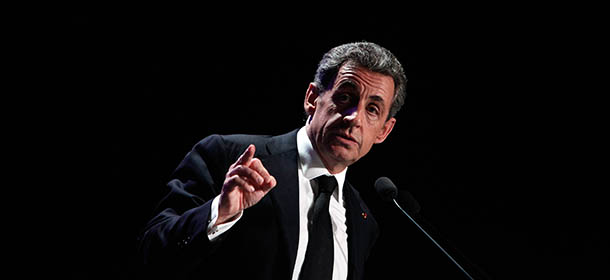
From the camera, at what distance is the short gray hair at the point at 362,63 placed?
1.84 m

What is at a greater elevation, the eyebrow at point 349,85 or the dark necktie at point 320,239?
the eyebrow at point 349,85

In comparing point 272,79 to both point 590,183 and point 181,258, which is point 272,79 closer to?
point 181,258

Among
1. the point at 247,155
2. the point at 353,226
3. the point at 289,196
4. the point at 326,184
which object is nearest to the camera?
the point at 247,155

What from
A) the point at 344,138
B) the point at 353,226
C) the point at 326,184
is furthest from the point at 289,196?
the point at 353,226

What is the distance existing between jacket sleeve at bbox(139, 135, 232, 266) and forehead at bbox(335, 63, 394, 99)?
55 cm

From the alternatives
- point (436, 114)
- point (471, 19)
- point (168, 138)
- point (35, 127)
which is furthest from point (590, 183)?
point (35, 127)

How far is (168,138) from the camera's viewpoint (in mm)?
2369

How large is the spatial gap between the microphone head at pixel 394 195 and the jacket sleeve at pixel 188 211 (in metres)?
0.61

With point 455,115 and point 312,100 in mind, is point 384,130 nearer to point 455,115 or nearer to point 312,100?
point 312,100

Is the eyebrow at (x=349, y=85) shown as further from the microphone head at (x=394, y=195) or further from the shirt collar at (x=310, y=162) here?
the microphone head at (x=394, y=195)

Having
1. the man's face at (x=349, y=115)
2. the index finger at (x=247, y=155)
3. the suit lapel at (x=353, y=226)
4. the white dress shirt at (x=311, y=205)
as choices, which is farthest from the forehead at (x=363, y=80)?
the index finger at (x=247, y=155)

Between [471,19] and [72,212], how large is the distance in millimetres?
2496

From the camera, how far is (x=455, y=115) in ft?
9.46

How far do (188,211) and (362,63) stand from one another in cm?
91
